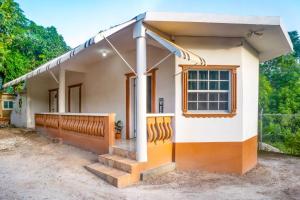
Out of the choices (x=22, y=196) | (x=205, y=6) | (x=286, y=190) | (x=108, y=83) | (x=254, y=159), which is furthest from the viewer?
(x=205, y=6)

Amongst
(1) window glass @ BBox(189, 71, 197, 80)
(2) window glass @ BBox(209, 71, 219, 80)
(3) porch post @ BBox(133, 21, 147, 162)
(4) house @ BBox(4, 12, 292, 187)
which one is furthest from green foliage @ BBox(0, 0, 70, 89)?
(2) window glass @ BBox(209, 71, 219, 80)

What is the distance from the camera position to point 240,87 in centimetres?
632

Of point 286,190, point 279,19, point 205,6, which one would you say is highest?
point 205,6

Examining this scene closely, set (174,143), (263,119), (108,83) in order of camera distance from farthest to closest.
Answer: (263,119) → (108,83) → (174,143)

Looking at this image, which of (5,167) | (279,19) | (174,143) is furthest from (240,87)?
(5,167)

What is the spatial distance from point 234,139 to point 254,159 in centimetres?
167

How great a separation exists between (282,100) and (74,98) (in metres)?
14.3

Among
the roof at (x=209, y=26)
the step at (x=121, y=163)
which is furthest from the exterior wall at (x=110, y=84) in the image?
the step at (x=121, y=163)

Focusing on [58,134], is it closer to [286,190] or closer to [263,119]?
[286,190]

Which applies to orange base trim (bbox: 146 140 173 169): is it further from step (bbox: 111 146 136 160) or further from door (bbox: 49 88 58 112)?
door (bbox: 49 88 58 112)

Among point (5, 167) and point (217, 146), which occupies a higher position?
point (217, 146)

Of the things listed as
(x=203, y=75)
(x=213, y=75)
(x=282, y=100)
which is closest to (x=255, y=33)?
(x=213, y=75)

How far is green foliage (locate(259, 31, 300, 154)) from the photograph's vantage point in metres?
10.7

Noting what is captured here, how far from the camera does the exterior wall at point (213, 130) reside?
20.2ft
